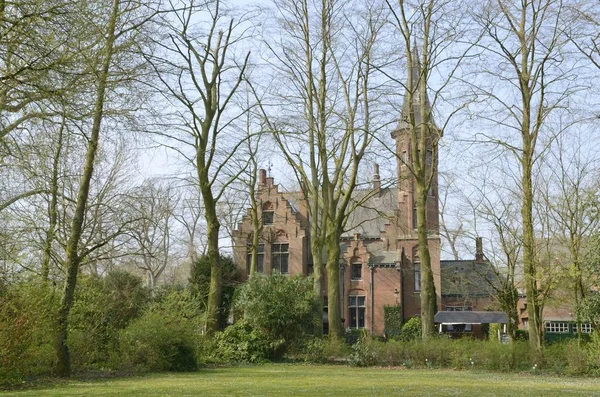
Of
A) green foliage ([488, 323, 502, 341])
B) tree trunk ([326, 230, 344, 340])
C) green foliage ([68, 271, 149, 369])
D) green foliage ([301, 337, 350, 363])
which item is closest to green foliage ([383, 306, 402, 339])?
green foliage ([488, 323, 502, 341])

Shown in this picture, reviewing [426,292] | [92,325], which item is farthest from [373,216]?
[92,325]

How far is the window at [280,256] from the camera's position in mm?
46750

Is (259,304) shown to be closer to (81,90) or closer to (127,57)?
(127,57)

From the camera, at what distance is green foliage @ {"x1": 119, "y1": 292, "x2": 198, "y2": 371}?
18.7 m

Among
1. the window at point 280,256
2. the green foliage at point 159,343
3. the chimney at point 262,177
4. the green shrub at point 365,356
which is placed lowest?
the green shrub at point 365,356

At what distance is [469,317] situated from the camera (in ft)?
141

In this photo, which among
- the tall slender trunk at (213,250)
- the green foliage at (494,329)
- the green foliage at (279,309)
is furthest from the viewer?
the green foliage at (494,329)

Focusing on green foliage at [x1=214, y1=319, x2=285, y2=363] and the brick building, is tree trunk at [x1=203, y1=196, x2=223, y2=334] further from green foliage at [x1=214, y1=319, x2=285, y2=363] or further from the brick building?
the brick building

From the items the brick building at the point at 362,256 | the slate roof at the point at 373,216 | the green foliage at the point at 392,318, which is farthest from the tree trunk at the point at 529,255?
the slate roof at the point at 373,216

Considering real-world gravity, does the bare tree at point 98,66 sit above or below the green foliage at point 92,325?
above

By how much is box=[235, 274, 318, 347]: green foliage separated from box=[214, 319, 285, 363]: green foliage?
1.05 ft

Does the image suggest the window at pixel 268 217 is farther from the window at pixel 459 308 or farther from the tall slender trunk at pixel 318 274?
the tall slender trunk at pixel 318 274

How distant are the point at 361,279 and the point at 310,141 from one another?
2045 cm

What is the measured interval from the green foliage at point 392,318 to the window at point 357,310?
182cm
